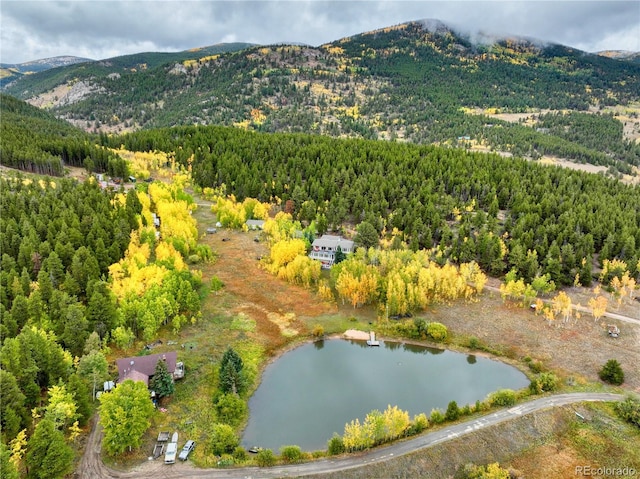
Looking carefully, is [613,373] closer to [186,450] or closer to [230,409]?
[230,409]

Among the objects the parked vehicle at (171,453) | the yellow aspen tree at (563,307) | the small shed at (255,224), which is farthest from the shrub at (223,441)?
the small shed at (255,224)

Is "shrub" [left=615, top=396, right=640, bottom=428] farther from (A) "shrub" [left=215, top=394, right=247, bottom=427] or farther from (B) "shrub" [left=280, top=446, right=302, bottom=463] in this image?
(A) "shrub" [left=215, top=394, right=247, bottom=427]

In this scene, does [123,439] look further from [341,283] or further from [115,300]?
[341,283]

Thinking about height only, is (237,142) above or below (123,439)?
above

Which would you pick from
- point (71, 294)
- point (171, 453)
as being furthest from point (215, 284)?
point (171, 453)

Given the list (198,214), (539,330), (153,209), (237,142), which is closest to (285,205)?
(198,214)

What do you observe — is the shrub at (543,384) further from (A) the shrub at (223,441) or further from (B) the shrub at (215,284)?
(B) the shrub at (215,284)
